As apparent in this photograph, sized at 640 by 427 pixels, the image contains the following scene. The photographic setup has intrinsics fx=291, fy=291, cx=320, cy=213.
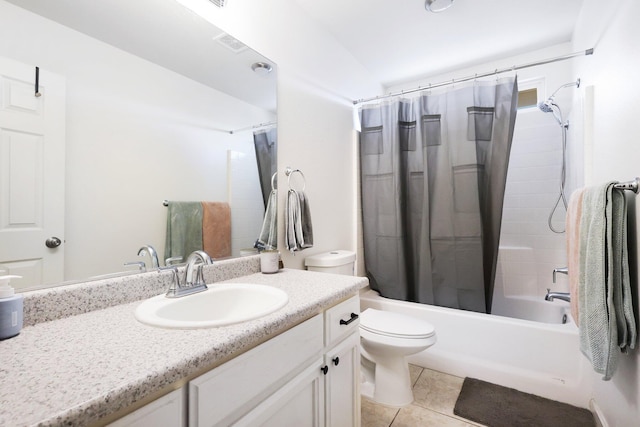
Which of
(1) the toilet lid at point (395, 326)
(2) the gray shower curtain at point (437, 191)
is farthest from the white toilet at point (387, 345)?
(2) the gray shower curtain at point (437, 191)

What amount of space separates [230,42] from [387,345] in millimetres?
1722

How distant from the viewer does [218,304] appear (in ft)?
3.58

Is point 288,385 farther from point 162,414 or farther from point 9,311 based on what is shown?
point 9,311

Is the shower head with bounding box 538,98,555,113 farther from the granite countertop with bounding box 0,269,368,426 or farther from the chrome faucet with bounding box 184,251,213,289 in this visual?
the chrome faucet with bounding box 184,251,213,289

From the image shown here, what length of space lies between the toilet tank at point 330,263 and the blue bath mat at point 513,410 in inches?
39.0

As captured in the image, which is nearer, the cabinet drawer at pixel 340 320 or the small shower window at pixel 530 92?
the cabinet drawer at pixel 340 320

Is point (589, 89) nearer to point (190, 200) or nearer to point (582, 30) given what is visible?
point (582, 30)

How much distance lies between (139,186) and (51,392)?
0.72 m

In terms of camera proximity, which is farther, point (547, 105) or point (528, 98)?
point (528, 98)

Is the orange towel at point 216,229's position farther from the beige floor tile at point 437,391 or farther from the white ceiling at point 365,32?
the beige floor tile at point 437,391

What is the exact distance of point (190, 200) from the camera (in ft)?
4.00

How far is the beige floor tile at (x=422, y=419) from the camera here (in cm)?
153

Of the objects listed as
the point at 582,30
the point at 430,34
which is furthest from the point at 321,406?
the point at 582,30

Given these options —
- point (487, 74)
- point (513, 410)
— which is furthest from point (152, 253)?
point (487, 74)
